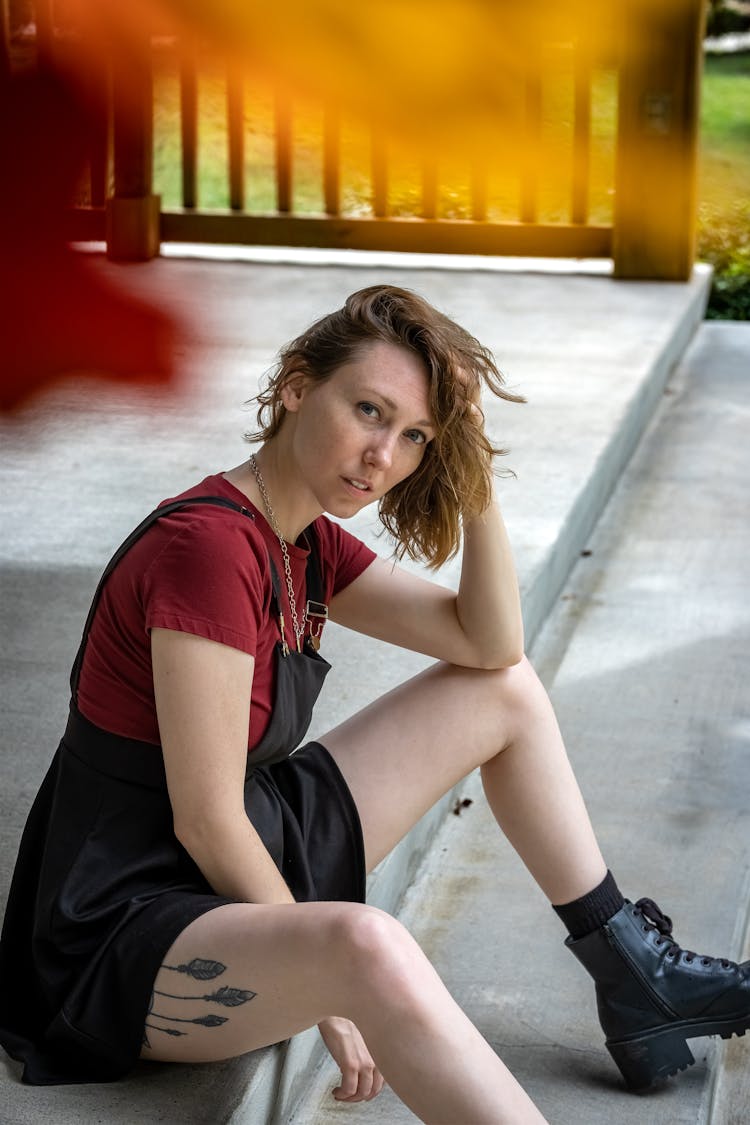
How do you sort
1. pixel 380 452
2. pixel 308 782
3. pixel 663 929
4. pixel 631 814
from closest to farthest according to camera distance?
pixel 380 452 < pixel 308 782 < pixel 663 929 < pixel 631 814

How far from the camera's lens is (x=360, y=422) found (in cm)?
148

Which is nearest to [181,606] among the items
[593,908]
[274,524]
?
[274,524]

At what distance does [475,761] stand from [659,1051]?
382mm

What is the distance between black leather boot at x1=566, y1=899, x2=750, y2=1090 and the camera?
166 centimetres

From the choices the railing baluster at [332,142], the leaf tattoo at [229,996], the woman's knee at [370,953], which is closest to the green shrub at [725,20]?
the railing baluster at [332,142]

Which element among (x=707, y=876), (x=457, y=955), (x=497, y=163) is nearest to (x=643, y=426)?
(x=707, y=876)

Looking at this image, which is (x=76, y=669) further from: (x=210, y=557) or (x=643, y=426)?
(x=643, y=426)

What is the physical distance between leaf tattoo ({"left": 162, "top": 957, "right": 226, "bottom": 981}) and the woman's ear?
56 centimetres

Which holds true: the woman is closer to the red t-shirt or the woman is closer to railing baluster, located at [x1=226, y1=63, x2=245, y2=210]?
the red t-shirt

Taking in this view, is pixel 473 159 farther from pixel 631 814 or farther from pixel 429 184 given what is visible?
pixel 631 814

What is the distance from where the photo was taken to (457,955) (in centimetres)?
194

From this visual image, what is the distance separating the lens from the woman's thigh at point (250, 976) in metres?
1.24

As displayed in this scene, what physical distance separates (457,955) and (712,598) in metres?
1.49

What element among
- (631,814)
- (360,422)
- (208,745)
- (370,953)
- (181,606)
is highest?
(360,422)
